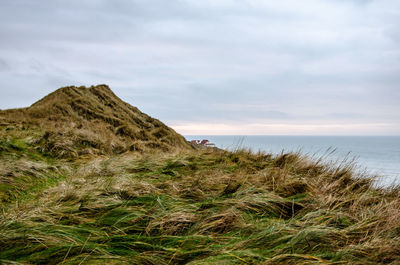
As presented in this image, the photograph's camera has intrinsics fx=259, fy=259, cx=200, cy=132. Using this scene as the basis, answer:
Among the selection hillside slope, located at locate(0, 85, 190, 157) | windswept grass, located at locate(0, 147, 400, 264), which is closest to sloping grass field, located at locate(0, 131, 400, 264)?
windswept grass, located at locate(0, 147, 400, 264)

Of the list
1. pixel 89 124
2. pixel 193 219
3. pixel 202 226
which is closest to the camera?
pixel 202 226

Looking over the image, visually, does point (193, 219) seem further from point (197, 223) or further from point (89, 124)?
point (89, 124)

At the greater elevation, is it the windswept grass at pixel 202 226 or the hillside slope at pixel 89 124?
the hillside slope at pixel 89 124

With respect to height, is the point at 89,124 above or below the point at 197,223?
above

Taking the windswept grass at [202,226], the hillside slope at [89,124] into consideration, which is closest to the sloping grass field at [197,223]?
the windswept grass at [202,226]

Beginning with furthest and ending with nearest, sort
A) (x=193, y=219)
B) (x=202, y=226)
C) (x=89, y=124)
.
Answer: (x=89, y=124), (x=193, y=219), (x=202, y=226)

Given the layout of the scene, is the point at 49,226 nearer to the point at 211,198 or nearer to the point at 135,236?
the point at 135,236

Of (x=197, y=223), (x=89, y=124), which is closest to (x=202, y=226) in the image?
(x=197, y=223)

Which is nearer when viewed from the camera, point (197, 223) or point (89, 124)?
point (197, 223)

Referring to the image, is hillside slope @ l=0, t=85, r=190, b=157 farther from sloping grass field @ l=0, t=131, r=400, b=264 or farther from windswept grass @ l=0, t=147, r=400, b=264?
windswept grass @ l=0, t=147, r=400, b=264

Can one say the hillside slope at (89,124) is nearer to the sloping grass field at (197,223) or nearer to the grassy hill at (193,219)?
the grassy hill at (193,219)

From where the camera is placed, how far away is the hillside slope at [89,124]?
19.8ft

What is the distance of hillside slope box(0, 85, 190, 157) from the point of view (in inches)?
238

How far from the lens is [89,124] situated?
9695mm
